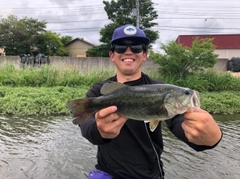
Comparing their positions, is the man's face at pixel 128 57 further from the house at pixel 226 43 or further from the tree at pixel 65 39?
the tree at pixel 65 39

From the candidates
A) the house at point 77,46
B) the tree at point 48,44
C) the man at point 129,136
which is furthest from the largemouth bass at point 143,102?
the house at point 77,46

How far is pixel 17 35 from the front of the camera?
118 feet

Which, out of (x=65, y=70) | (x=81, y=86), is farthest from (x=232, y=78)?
(x=65, y=70)

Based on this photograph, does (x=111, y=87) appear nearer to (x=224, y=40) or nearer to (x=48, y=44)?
(x=48, y=44)

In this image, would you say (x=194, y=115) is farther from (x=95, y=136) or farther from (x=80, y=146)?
(x=80, y=146)

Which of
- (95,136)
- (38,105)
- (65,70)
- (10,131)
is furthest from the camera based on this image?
(65,70)

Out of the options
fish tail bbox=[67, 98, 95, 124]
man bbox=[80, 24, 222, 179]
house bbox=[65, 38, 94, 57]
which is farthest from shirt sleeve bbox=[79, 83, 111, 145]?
house bbox=[65, 38, 94, 57]

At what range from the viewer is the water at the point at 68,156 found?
502 centimetres

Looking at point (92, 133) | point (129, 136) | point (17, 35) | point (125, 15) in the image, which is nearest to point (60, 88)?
point (129, 136)

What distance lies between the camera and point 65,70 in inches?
574

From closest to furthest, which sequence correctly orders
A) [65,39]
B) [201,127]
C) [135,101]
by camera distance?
[201,127]
[135,101]
[65,39]

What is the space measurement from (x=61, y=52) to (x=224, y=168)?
39205 mm

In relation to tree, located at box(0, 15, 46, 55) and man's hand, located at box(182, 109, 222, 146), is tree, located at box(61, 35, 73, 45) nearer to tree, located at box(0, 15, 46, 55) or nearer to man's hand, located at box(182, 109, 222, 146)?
tree, located at box(0, 15, 46, 55)

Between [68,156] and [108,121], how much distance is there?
4.31 metres
